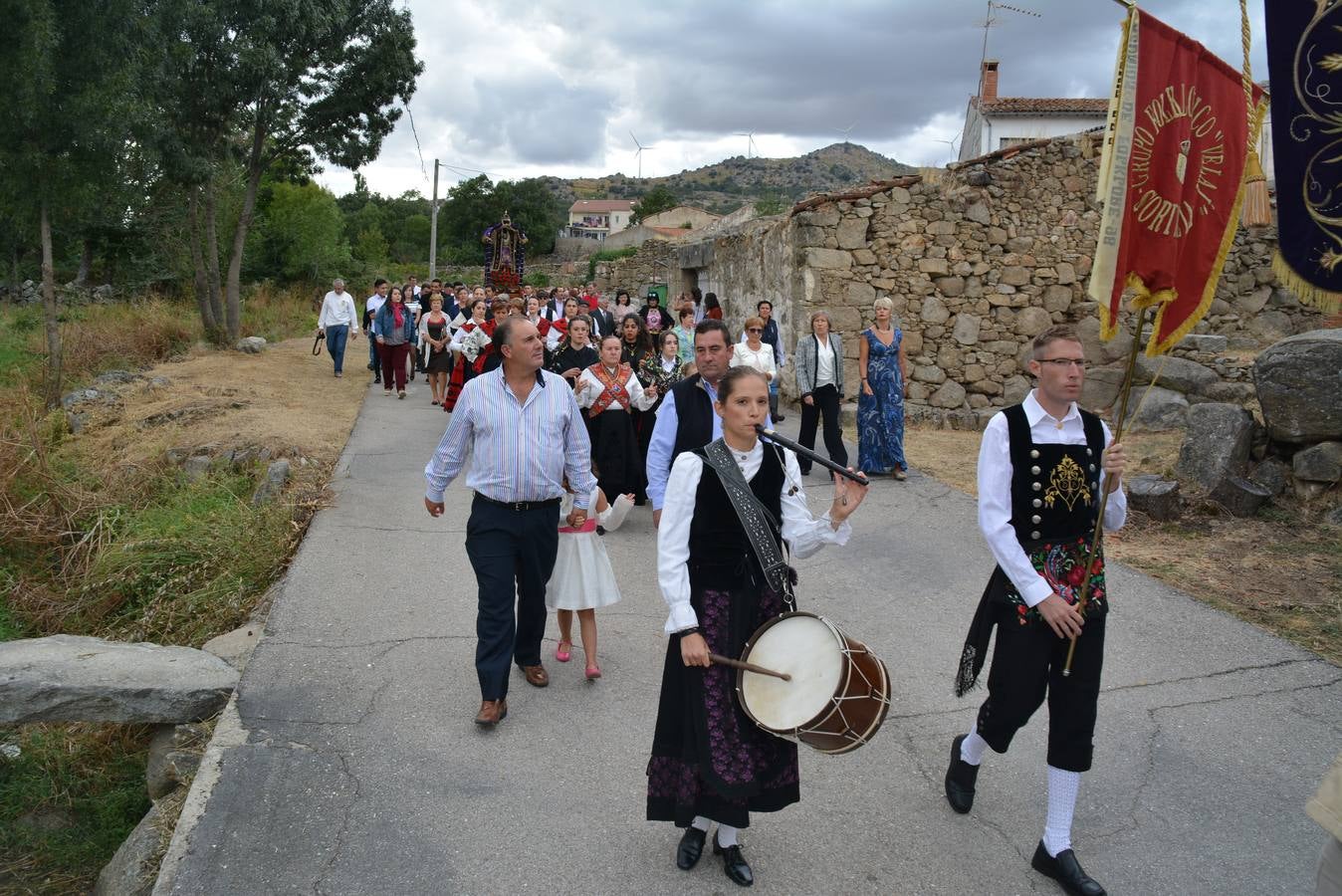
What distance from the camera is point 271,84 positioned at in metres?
17.8

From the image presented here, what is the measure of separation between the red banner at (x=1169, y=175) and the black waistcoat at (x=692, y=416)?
221 centimetres

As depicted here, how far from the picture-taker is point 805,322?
13992 millimetres

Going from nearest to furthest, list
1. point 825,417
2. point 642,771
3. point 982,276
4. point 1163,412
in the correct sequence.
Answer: point 642,771
point 825,417
point 1163,412
point 982,276

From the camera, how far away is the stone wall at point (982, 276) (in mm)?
13758

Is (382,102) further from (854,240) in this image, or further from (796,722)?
(796,722)

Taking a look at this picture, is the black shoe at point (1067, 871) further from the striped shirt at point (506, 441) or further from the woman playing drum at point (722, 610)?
the striped shirt at point (506, 441)

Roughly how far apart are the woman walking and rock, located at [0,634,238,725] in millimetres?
6369

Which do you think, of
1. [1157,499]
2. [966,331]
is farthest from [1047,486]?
[966,331]

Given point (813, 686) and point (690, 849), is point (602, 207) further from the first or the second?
point (813, 686)

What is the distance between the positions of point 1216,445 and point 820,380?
3.61 metres

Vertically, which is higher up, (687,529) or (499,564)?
(687,529)

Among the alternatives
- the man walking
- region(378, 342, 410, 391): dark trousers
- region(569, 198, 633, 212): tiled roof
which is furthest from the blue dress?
region(569, 198, 633, 212): tiled roof

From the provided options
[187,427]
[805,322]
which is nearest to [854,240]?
[805,322]

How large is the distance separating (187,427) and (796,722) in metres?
11.0
